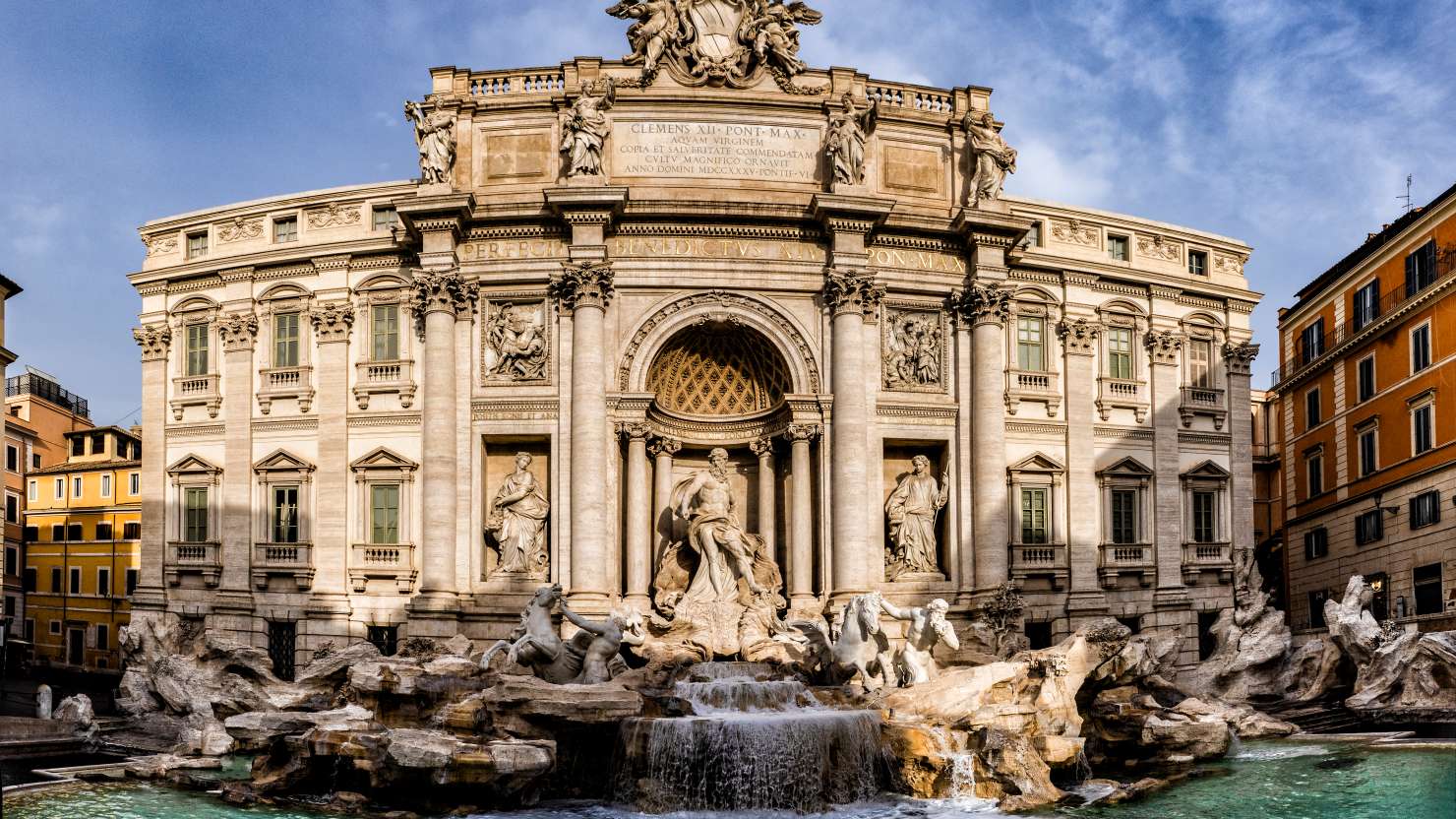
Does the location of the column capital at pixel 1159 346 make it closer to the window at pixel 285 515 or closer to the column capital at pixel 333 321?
the column capital at pixel 333 321

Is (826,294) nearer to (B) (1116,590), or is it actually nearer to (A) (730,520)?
(A) (730,520)

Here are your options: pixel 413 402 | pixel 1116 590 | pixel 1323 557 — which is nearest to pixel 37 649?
pixel 413 402

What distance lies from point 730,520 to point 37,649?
35.7m

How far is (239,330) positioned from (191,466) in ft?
12.5

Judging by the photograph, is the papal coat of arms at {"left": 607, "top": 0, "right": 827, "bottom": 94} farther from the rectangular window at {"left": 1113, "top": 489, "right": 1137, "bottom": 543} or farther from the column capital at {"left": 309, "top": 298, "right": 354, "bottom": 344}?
the rectangular window at {"left": 1113, "top": 489, "right": 1137, "bottom": 543}

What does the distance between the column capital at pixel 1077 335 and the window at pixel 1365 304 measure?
13.1 m

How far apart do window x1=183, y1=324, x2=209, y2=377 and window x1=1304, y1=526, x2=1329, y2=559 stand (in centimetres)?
3662

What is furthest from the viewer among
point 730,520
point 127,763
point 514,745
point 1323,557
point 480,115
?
point 1323,557

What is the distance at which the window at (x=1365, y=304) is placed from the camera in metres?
40.5

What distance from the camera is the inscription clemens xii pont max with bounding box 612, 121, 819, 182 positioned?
1245 inches

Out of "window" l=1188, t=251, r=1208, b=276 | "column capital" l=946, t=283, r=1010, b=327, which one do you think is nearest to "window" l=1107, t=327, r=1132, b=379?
"window" l=1188, t=251, r=1208, b=276

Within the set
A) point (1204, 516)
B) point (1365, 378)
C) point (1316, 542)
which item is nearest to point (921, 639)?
point (1204, 516)

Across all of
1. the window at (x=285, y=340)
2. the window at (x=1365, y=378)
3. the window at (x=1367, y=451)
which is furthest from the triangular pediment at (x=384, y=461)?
the window at (x=1365, y=378)

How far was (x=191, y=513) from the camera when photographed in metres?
33.2
